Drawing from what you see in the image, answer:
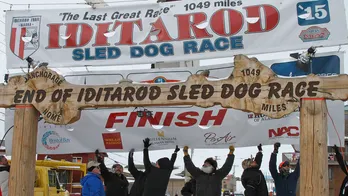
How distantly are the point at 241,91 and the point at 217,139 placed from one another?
257 centimetres

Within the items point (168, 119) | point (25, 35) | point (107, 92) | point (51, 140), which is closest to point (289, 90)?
point (107, 92)

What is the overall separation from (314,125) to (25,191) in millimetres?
3727

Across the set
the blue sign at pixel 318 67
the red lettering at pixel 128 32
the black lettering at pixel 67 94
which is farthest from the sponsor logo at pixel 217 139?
the black lettering at pixel 67 94

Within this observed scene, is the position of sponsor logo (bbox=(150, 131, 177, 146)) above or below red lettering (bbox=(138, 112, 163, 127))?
below

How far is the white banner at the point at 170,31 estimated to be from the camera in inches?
273

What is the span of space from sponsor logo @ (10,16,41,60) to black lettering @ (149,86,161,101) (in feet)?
8.44

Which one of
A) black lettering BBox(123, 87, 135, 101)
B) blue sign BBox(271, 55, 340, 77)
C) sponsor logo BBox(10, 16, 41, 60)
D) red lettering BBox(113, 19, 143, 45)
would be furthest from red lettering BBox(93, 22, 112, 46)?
blue sign BBox(271, 55, 340, 77)

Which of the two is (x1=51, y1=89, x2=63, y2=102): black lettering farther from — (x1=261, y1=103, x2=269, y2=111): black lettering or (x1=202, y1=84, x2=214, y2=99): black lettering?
(x1=261, y1=103, x2=269, y2=111): black lettering

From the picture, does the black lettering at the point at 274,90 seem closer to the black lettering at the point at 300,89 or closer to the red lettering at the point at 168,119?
the black lettering at the point at 300,89

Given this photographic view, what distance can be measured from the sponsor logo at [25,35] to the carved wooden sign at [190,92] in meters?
1.17

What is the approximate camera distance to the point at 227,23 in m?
7.25

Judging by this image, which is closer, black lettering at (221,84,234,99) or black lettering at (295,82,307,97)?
black lettering at (295,82,307,97)

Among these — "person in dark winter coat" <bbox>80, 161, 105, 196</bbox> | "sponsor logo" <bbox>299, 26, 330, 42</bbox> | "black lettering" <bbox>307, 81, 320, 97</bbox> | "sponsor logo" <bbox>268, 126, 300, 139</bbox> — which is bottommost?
"person in dark winter coat" <bbox>80, 161, 105, 196</bbox>

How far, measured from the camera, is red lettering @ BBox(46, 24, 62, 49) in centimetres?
788
